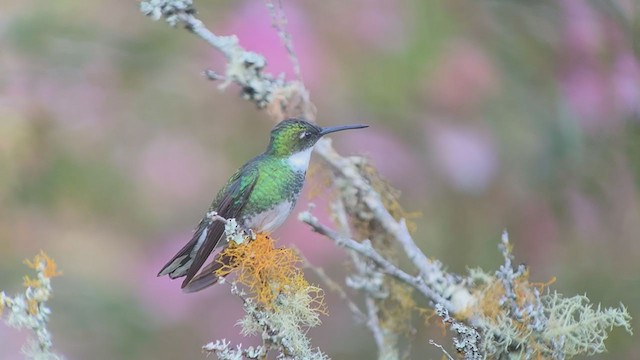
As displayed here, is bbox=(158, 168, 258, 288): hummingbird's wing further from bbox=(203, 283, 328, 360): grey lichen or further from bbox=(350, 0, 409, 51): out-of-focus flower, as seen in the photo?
bbox=(350, 0, 409, 51): out-of-focus flower

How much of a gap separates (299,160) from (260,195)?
50mm

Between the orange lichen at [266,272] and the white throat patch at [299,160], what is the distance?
146 mm

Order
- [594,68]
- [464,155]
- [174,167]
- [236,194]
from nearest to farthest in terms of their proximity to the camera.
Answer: [236,194]
[594,68]
[464,155]
[174,167]

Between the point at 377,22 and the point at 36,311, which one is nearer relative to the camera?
the point at 36,311

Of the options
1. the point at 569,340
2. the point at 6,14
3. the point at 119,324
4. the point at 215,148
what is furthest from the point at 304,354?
the point at 6,14

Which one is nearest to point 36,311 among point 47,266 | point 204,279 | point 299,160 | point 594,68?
point 47,266

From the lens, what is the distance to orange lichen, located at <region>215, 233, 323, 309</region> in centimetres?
58

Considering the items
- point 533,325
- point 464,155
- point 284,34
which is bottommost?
point 464,155

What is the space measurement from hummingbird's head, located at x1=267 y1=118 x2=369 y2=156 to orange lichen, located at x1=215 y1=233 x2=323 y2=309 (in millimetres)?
158

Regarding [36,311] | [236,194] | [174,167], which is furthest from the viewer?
[174,167]

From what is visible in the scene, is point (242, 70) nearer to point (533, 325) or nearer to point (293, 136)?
point (293, 136)

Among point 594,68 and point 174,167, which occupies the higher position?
point 594,68

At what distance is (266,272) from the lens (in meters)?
0.58

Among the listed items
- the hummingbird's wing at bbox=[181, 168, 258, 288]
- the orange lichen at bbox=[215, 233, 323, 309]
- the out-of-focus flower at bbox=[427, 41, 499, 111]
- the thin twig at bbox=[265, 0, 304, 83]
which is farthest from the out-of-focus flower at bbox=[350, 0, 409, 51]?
the orange lichen at bbox=[215, 233, 323, 309]
